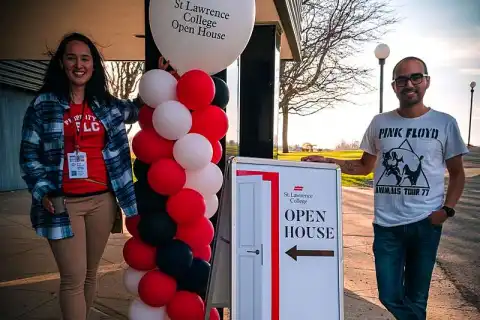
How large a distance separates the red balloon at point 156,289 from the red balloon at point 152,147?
63 cm

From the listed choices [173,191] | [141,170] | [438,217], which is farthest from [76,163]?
[438,217]

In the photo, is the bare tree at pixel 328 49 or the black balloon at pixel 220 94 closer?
the black balloon at pixel 220 94

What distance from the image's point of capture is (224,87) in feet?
8.96

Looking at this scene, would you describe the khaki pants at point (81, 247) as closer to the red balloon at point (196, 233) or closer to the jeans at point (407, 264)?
the red balloon at point (196, 233)

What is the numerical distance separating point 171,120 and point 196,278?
890 millimetres

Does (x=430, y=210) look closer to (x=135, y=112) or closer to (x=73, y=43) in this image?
(x=135, y=112)

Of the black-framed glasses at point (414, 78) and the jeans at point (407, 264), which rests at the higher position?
the black-framed glasses at point (414, 78)

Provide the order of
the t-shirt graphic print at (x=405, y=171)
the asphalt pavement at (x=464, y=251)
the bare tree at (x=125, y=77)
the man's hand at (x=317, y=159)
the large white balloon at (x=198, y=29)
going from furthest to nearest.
→ the bare tree at (x=125, y=77), the asphalt pavement at (x=464, y=251), the man's hand at (x=317, y=159), the t-shirt graphic print at (x=405, y=171), the large white balloon at (x=198, y=29)

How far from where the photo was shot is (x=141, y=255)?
2543 mm

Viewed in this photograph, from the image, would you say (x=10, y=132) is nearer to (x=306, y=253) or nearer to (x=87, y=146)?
(x=87, y=146)

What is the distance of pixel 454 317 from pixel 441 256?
96.5 inches

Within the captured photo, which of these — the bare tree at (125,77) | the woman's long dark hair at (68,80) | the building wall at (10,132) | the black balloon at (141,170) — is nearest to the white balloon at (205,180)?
the black balloon at (141,170)

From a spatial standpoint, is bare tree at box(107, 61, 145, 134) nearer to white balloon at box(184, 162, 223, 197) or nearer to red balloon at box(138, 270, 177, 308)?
white balloon at box(184, 162, 223, 197)

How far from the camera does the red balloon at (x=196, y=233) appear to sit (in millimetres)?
2570
